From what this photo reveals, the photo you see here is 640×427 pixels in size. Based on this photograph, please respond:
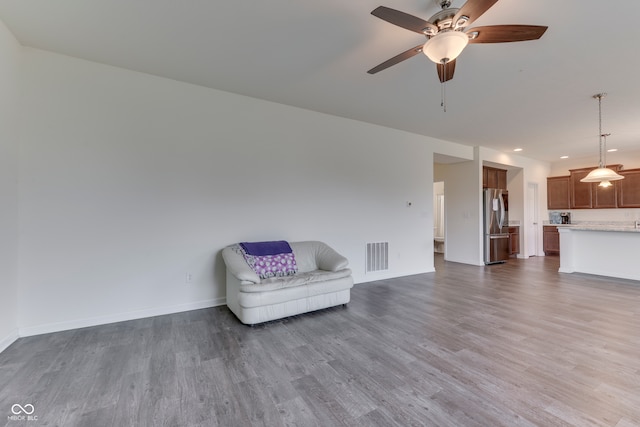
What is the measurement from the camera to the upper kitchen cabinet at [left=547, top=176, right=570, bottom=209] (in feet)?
26.9

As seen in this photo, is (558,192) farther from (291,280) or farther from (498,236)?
(291,280)

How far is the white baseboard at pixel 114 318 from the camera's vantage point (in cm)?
281

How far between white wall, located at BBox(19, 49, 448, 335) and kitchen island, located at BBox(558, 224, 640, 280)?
4829 millimetres

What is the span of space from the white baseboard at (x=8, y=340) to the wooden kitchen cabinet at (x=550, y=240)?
1120cm

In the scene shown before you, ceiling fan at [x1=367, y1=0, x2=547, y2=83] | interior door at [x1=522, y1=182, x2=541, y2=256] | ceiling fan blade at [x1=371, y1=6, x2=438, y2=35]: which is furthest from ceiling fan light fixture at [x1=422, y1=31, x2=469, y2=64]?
interior door at [x1=522, y1=182, x2=541, y2=256]

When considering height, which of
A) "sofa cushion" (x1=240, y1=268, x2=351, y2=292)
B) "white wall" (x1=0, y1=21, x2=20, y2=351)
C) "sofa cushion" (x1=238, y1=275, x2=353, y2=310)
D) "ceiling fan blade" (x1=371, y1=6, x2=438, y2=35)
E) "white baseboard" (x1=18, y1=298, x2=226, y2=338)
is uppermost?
"ceiling fan blade" (x1=371, y1=6, x2=438, y2=35)

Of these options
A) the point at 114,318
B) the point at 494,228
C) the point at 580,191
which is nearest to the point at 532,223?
the point at 580,191

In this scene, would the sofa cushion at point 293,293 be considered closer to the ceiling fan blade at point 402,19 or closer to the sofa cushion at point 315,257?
the sofa cushion at point 315,257

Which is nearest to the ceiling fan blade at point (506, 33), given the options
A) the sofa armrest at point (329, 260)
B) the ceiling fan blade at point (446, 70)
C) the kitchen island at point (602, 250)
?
the ceiling fan blade at point (446, 70)

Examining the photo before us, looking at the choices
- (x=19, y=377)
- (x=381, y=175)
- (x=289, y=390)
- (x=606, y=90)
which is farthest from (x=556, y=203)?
(x=19, y=377)

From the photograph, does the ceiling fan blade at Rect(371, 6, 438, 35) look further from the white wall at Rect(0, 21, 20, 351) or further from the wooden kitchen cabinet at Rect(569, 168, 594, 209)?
the wooden kitchen cabinet at Rect(569, 168, 594, 209)

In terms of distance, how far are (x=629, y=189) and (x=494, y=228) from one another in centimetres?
359

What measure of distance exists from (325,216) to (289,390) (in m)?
2.89

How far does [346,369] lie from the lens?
7.32 ft
